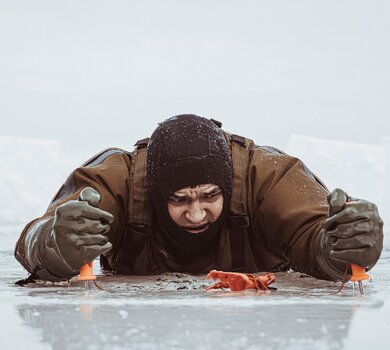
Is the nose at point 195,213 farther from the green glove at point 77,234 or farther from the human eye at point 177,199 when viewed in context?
the green glove at point 77,234

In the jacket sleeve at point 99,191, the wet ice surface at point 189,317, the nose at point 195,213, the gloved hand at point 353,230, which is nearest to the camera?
the wet ice surface at point 189,317

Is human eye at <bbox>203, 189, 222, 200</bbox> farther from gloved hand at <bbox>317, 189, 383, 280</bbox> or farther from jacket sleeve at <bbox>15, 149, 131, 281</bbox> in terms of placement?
gloved hand at <bbox>317, 189, 383, 280</bbox>

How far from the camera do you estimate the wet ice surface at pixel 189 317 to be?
1.82 metres

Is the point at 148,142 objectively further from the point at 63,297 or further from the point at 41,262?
the point at 63,297

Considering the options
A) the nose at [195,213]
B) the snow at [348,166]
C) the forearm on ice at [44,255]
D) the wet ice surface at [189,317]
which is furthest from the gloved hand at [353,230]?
the snow at [348,166]

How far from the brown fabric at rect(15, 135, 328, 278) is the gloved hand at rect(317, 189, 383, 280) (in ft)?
1.74

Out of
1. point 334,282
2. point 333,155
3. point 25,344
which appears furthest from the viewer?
point 333,155

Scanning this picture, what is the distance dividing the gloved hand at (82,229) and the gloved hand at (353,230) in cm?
72

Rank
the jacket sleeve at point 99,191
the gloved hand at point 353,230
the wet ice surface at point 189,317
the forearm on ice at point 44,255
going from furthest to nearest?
the jacket sleeve at point 99,191 < the forearm on ice at point 44,255 < the gloved hand at point 353,230 < the wet ice surface at point 189,317

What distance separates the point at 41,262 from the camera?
3.11m

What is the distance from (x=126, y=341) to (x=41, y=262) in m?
1.36

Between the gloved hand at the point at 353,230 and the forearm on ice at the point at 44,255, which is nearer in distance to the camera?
the gloved hand at the point at 353,230

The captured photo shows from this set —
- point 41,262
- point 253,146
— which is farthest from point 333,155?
point 41,262

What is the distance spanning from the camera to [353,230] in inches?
110
